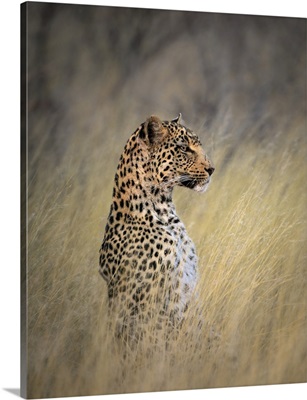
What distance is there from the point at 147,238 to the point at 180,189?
408 mm

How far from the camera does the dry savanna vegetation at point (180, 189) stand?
7559mm

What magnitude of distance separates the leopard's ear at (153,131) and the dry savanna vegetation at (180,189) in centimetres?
7

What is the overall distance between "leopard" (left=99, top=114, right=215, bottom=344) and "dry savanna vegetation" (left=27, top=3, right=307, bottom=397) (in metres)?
0.07

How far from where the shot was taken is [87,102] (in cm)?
766

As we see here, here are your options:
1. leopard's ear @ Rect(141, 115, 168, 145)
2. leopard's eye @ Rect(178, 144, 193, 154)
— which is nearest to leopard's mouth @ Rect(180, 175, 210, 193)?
leopard's eye @ Rect(178, 144, 193, 154)

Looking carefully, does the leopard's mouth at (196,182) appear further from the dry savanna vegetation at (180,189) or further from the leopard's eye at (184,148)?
the leopard's eye at (184,148)

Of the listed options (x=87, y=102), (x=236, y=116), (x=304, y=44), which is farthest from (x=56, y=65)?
(x=304, y=44)

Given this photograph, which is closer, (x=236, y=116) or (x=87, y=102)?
(x=87, y=102)

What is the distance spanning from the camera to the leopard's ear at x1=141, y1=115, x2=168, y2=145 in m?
7.80

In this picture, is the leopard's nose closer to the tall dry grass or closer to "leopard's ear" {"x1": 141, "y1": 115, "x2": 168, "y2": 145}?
the tall dry grass

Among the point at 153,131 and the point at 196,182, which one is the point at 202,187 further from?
the point at 153,131

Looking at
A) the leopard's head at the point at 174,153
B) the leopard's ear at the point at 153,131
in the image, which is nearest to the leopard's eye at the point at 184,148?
the leopard's head at the point at 174,153
